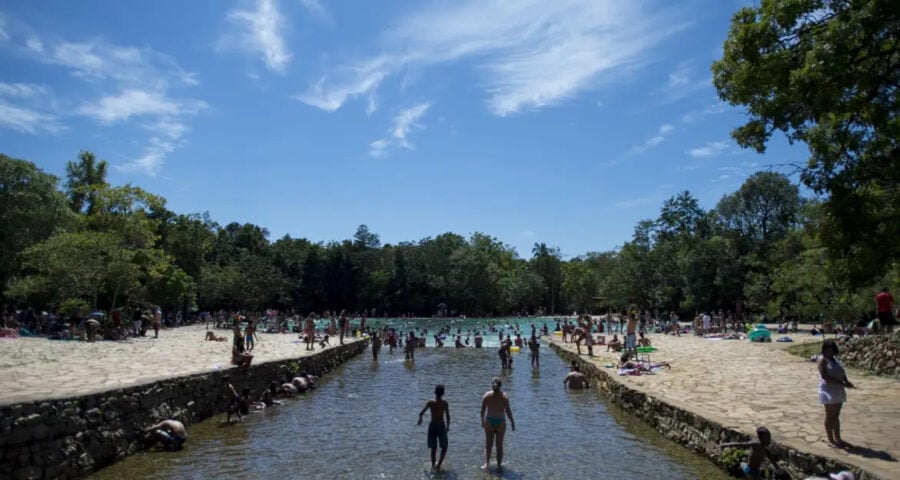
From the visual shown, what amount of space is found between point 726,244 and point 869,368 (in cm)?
4542

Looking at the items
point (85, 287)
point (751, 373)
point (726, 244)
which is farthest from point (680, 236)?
point (85, 287)

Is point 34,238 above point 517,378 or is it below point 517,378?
above

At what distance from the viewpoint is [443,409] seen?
1052 cm

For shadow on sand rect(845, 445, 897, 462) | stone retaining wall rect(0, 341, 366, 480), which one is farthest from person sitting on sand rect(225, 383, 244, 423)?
shadow on sand rect(845, 445, 897, 462)

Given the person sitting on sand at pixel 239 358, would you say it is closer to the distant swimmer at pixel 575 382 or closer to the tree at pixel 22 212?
the distant swimmer at pixel 575 382

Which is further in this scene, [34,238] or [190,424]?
[34,238]

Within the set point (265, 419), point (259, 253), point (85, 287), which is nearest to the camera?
point (265, 419)

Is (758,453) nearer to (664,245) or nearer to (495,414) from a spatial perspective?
(495,414)

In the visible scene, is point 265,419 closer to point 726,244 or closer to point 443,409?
point 443,409

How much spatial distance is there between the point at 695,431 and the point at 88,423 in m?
11.3

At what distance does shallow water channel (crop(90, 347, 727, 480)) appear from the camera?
1047 cm

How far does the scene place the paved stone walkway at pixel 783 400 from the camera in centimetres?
860

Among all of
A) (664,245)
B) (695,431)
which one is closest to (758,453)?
(695,431)

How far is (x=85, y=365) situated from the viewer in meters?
15.6
